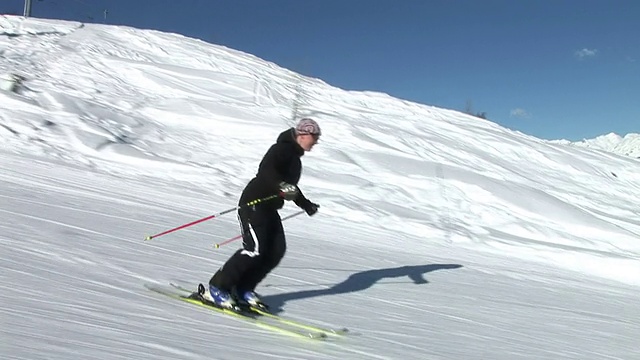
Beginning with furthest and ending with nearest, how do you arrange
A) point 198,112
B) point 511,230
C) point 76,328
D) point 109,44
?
point 109,44
point 198,112
point 511,230
point 76,328

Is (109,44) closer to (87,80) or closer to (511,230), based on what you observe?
(87,80)

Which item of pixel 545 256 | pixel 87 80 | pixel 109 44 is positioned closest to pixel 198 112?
pixel 87 80

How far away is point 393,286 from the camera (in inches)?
303

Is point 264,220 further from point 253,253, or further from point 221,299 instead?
point 221,299

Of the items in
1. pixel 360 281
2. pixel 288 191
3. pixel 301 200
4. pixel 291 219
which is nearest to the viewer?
pixel 288 191

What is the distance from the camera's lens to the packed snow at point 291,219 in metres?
4.87

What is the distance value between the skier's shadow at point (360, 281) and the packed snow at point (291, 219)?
40 millimetres

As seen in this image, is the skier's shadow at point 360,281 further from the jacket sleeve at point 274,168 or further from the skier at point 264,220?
the jacket sleeve at point 274,168

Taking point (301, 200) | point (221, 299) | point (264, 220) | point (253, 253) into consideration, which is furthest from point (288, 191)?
point (221, 299)

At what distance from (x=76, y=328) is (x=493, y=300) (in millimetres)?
5241

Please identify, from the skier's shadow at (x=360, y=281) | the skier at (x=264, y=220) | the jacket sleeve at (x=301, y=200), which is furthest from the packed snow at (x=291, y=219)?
the jacket sleeve at (x=301, y=200)

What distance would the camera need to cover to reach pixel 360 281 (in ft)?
25.4

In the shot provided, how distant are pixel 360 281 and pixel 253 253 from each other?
2.71m

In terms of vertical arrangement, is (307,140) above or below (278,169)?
above
